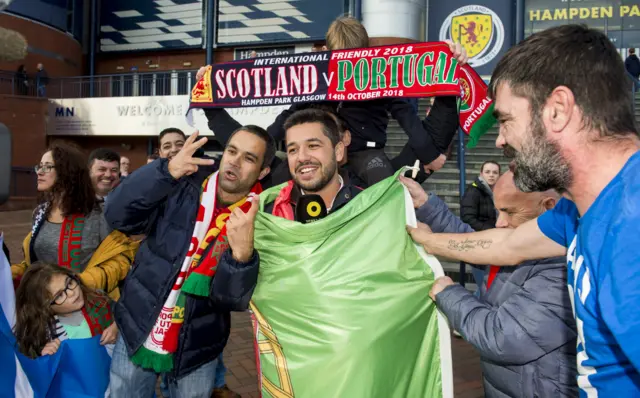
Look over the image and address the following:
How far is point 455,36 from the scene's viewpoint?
16516 millimetres

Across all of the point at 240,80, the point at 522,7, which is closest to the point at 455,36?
the point at 522,7

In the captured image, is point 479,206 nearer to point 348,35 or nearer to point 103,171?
point 348,35

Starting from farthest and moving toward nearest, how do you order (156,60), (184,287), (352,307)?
(156,60), (184,287), (352,307)

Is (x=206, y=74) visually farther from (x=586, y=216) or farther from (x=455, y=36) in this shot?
(x=455, y=36)

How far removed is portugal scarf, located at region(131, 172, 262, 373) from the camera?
259 centimetres

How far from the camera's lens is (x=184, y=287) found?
100.0 inches

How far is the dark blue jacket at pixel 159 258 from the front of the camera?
2.59 metres

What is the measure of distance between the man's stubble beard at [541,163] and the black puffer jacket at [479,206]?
4.71 meters

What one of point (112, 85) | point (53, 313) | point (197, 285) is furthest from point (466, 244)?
point (112, 85)

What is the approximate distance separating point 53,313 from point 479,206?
15.1ft

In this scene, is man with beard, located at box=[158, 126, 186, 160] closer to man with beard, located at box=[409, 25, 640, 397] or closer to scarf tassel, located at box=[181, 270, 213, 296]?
scarf tassel, located at box=[181, 270, 213, 296]

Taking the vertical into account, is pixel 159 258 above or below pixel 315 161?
below

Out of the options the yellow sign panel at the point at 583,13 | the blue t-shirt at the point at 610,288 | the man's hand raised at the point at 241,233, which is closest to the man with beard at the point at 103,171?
the man's hand raised at the point at 241,233

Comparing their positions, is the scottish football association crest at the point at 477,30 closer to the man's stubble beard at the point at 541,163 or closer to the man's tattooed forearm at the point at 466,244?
the man's tattooed forearm at the point at 466,244
